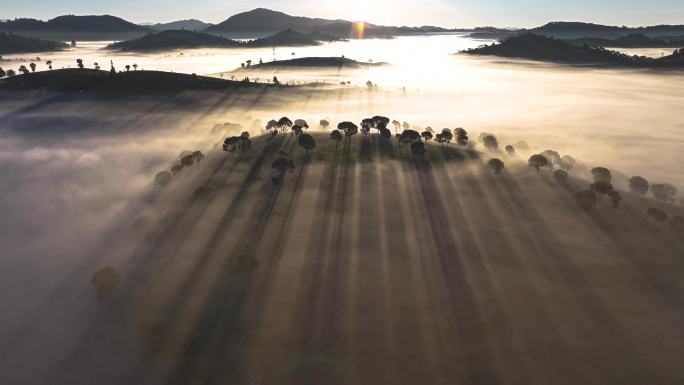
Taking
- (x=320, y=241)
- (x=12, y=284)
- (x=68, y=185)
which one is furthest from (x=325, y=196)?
(x=68, y=185)

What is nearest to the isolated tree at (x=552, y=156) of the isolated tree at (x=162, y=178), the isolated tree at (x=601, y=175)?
the isolated tree at (x=601, y=175)

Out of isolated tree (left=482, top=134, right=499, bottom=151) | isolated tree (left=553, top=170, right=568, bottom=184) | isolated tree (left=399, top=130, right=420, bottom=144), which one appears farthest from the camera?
isolated tree (left=482, top=134, right=499, bottom=151)

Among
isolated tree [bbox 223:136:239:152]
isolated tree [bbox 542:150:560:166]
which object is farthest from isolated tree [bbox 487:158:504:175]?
isolated tree [bbox 223:136:239:152]

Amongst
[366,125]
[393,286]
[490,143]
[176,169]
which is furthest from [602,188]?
[176,169]

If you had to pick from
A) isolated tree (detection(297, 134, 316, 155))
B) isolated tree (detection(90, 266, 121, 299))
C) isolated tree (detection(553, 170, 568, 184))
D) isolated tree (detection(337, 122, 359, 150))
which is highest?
isolated tree (detection(337, 122, 359, 150))

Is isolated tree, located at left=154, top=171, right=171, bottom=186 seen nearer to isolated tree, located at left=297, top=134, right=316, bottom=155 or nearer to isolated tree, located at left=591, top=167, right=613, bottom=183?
isolated tree, located at left=297, top=134, right=316, bottom=155

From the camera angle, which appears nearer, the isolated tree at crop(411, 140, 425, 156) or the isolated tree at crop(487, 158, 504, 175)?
the isolated tree at crop(487, 158, 504, 175)

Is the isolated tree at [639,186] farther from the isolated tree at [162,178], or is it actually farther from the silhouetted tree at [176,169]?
the isolated tree at [162,178]

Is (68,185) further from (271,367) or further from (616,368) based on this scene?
(616,368)
